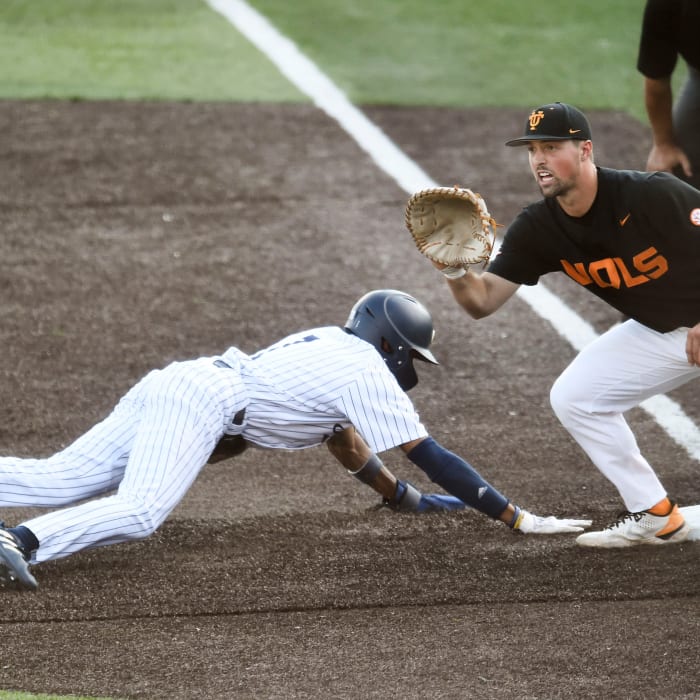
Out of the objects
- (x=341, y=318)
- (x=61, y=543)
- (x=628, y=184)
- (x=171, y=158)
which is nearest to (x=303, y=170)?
(x=171, y=158)

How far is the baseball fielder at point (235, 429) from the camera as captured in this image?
186 inches

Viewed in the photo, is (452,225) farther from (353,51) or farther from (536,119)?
(353,51)

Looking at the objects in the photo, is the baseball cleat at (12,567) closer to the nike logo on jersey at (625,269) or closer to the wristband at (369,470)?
the wristband at (369,470)

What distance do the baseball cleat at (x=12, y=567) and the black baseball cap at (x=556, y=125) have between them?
7.66 ft

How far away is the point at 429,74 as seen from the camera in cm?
1291

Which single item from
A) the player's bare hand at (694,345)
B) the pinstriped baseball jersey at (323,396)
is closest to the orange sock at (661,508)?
the player's bare hand at (694,345)

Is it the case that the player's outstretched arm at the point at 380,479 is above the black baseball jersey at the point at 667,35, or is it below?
below

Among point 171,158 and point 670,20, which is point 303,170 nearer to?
point 171,158

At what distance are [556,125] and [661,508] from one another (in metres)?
1.55

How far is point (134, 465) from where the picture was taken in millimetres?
4840

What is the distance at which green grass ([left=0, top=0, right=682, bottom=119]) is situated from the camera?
12.2 metres

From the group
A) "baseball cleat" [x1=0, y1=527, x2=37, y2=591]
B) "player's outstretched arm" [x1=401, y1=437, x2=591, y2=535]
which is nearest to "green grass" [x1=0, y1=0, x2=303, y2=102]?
"player's outstretched arm" [x1=401, y1=437, x2=591, y2=535]

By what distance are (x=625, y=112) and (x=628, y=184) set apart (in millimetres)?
6955

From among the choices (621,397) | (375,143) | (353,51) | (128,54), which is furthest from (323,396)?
(353,51)
